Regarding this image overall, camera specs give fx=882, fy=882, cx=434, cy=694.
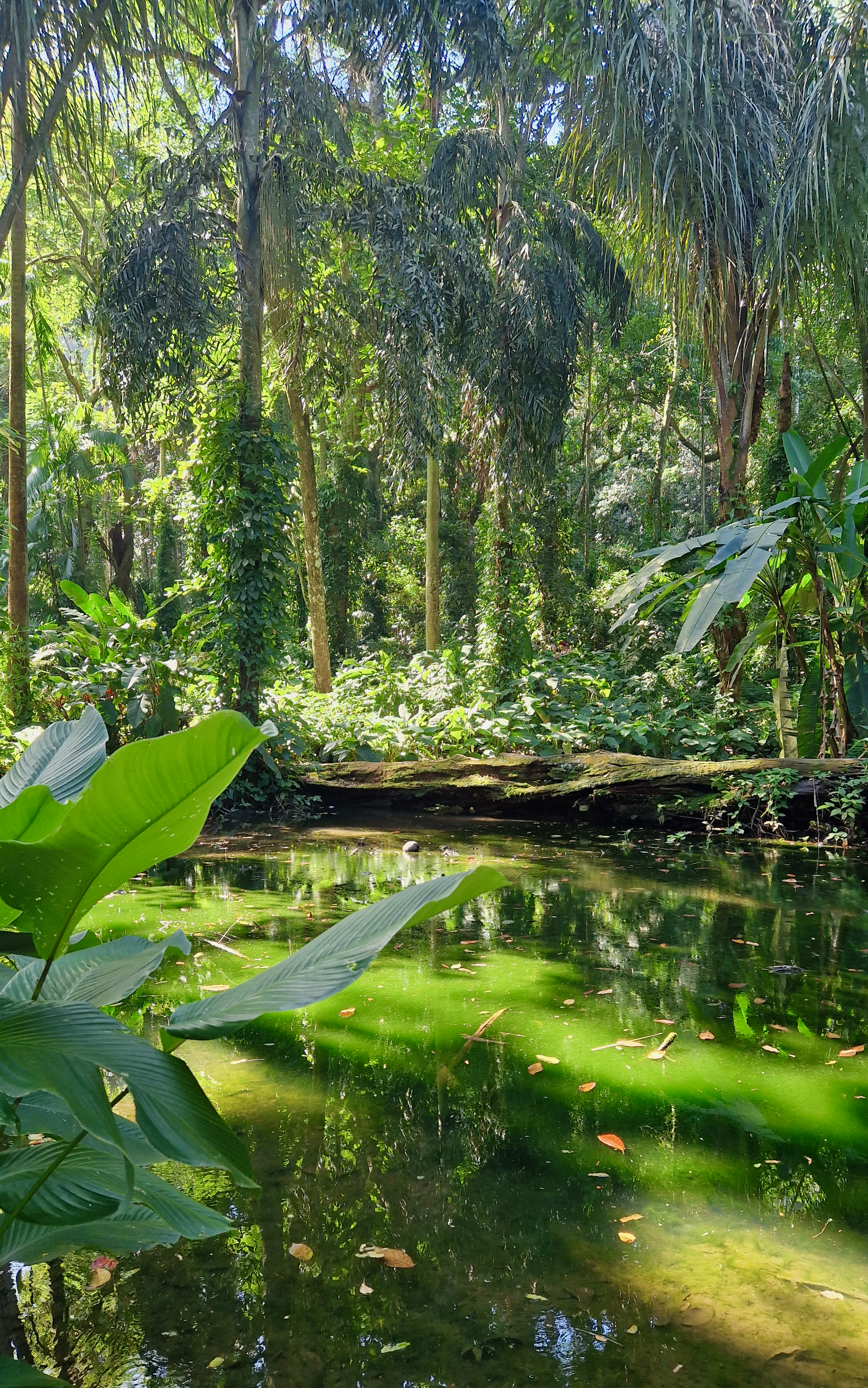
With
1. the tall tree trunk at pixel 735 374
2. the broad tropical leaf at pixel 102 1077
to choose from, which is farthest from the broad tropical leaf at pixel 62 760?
the tall tree trunk at pixel 735 374

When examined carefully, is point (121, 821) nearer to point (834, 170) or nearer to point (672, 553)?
point (672, 553)

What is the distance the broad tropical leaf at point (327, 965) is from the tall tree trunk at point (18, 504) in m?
6.70

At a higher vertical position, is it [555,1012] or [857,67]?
[857,67]

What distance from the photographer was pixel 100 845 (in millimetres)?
695

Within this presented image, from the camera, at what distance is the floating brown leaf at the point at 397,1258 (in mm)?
1479

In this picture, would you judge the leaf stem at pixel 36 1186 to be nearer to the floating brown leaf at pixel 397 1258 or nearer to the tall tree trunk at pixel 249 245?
the floating brown leaf at pixel 397 1258

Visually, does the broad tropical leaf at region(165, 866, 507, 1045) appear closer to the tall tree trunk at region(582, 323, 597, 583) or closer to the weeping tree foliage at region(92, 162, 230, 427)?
the weeping tree foliage at region(92, 162, 230, 427)

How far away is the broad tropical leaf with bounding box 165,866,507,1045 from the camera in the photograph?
2.21 ft

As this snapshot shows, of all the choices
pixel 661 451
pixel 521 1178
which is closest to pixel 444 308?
pixel 661 451

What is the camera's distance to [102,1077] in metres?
0.61

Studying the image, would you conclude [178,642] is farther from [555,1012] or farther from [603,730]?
[555,1012]

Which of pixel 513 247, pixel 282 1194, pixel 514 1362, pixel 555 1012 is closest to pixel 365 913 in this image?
pixel 514 1362

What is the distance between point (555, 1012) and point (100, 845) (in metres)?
2.31

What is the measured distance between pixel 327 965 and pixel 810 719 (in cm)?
631
